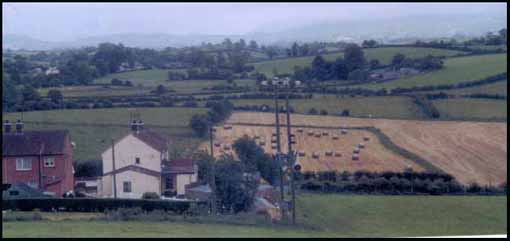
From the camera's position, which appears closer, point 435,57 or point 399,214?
point 399,214

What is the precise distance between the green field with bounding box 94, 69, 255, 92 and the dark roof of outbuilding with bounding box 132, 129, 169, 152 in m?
1.22

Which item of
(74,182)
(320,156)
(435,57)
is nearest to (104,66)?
(74,182)

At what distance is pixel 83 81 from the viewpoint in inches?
367

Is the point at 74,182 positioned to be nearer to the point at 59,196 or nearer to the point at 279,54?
the point at 59,196

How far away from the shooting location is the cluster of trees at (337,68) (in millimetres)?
9289

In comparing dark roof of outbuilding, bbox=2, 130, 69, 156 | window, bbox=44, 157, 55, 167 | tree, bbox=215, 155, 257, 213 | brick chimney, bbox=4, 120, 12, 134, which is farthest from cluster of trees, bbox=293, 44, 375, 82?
brick chimney, bbox=4, 120, 12, 134

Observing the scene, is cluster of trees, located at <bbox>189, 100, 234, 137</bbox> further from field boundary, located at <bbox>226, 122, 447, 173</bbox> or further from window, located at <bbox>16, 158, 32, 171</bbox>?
window, located at <bbox>16, 158, 32, 171</bbox>

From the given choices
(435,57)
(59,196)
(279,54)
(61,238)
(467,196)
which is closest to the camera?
(61,238)

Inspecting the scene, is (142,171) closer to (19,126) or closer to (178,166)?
(178,166)

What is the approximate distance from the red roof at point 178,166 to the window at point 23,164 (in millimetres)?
1319

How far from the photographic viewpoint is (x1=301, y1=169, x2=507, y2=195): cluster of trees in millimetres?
8344

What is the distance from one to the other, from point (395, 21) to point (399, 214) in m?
2.63

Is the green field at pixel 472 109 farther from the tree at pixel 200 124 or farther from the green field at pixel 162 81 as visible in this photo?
the tree at pixel 200 124

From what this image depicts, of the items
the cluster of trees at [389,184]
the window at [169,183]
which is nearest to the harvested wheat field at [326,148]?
the cluster of trees at [389,184]
